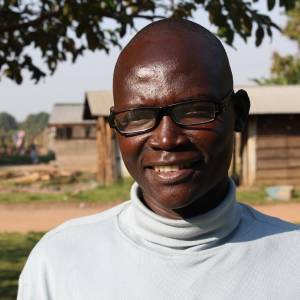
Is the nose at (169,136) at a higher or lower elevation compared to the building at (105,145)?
higher

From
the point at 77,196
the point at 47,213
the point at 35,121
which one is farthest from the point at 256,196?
the point at 35,121

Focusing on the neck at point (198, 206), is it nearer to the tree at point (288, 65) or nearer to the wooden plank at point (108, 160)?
the wooden plank at point (108, 160)

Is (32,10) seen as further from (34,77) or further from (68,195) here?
(68,195)

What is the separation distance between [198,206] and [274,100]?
14.8 metres

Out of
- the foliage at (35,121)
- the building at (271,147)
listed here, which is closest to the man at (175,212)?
the building at (271,147)

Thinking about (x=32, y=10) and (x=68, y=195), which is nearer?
(x=32, y=10)

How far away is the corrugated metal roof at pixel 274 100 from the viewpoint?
14.7m

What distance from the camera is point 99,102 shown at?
15.8 metres

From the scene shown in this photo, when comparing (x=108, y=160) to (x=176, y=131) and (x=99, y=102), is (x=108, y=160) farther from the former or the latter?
(x=176, y=131)

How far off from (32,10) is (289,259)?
413 centimetres

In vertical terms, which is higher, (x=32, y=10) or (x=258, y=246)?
(x=32, y=10)

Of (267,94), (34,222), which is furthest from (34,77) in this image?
(267,94)

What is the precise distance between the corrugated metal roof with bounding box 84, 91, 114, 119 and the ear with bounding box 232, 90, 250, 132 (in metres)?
13.5

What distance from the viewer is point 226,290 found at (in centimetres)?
126
